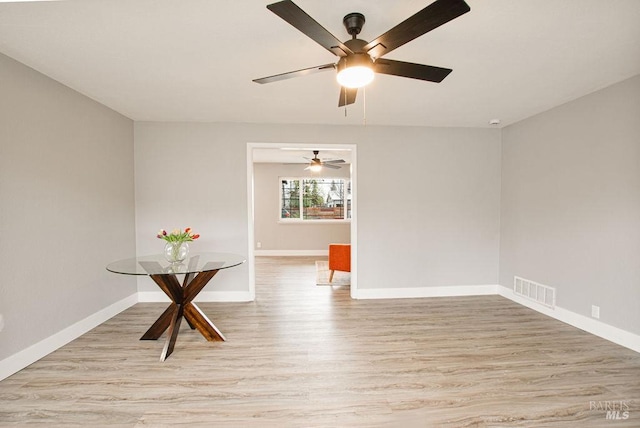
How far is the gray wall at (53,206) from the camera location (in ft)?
7.14

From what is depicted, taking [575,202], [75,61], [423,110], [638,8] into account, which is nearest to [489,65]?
[638,8]

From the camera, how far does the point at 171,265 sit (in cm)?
260

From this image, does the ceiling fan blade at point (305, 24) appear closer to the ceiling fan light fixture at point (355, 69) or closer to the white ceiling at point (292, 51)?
the ceiling fan light fixture at point (355, 69)

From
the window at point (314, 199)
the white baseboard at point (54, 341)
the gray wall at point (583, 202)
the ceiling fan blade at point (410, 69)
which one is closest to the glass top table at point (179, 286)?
the white baseboard at point (54, 341)

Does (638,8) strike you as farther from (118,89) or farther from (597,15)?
(118,89)

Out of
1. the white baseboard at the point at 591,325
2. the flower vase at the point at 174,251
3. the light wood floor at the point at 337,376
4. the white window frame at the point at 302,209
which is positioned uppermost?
the white window frame at the point at 302,209

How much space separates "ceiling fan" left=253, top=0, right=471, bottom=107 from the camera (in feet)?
4.30

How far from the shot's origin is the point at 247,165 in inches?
153

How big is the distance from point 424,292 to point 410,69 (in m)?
3.15

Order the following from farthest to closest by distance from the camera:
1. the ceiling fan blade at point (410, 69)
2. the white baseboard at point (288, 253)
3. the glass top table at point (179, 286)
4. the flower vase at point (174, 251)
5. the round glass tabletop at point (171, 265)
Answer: the white baseboard at point (288, 253) → the flower vase at point (174, 251) → the glass top table at point (179, 286) → the round glass tabletop at point (171, 265) → the ceiling fan blade at point (410, 69)

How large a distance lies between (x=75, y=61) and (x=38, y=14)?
1.95 ft

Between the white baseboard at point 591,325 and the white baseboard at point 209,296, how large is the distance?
141 inches

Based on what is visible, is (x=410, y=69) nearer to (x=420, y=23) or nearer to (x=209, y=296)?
(x=420, y=23)

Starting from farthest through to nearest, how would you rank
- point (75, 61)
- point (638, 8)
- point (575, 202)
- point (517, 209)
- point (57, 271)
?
point (517, 209), point (575, 202), point (57, 271), point (75, 61), point (638, 8)
